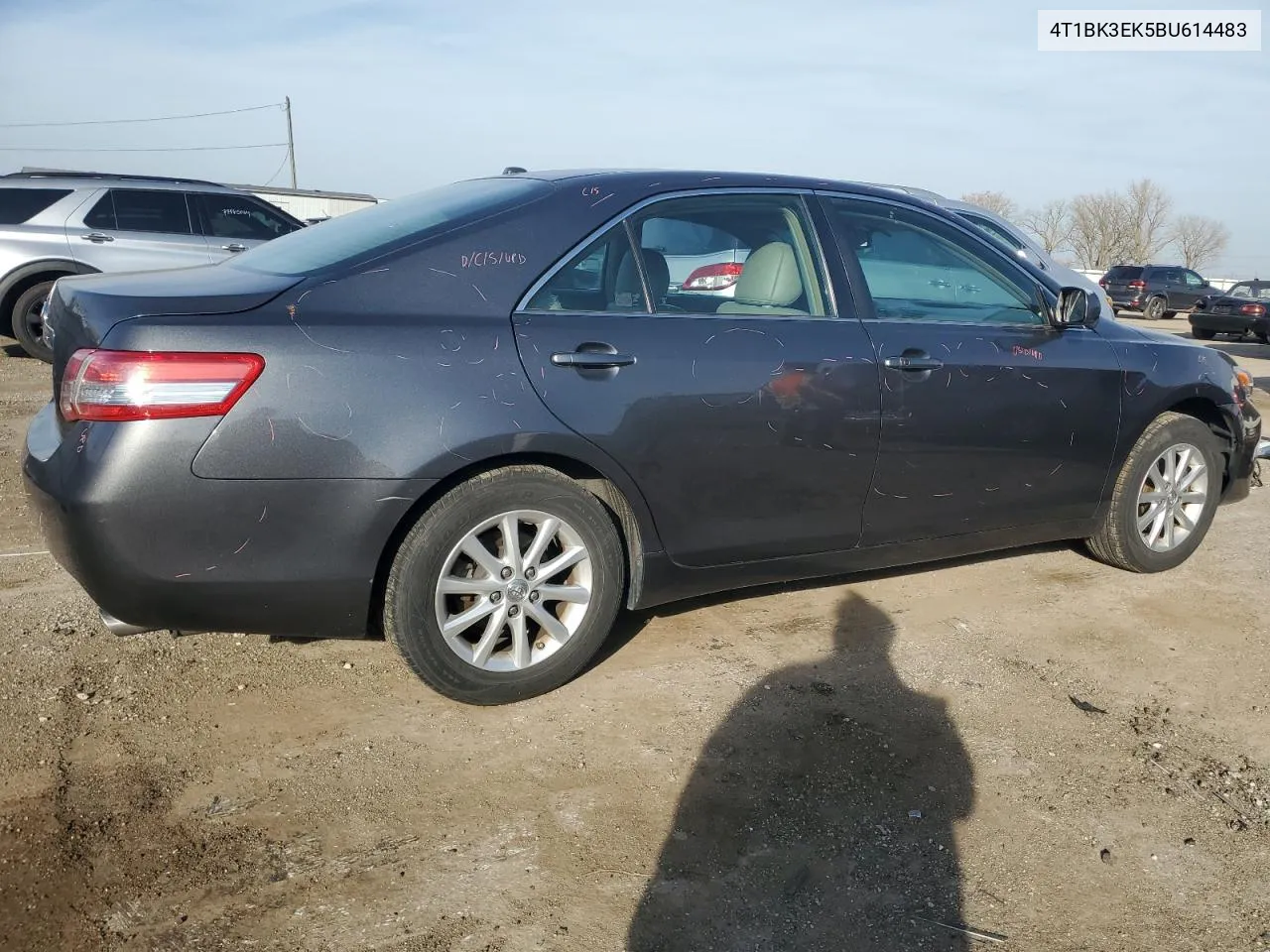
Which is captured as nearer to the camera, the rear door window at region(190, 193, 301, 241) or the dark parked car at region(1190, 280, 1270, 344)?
the rear door window at region(190, 193, 301, 241)

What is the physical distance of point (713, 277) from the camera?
3.68m

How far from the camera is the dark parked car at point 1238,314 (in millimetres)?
23109

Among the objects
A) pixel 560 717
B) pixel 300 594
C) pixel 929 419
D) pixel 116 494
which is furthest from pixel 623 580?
pixel 116 494

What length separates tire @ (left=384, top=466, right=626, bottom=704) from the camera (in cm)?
305

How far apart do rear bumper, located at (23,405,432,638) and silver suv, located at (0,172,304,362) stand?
7.23 metres

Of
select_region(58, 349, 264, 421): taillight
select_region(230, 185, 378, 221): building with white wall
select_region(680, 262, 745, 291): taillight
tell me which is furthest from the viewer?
select_region(230, 185, 378, 221): building with white wall

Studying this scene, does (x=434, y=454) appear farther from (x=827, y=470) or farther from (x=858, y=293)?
(x=858, y=293)

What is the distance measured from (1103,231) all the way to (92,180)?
7351cm

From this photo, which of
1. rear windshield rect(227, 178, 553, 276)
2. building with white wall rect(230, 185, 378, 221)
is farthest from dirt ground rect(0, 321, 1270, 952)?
building with white wall rect(230, 185, 378, 221)

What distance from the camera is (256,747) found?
2994mm

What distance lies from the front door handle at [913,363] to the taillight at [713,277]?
613 millimetres

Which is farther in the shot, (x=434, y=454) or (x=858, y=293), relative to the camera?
(x=858, y=293)

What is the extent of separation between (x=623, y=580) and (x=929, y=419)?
1285 mm

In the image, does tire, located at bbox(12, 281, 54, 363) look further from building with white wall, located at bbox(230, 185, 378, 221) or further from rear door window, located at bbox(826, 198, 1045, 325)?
building with white wall, located at bbox(230, 185, 378, 221)
